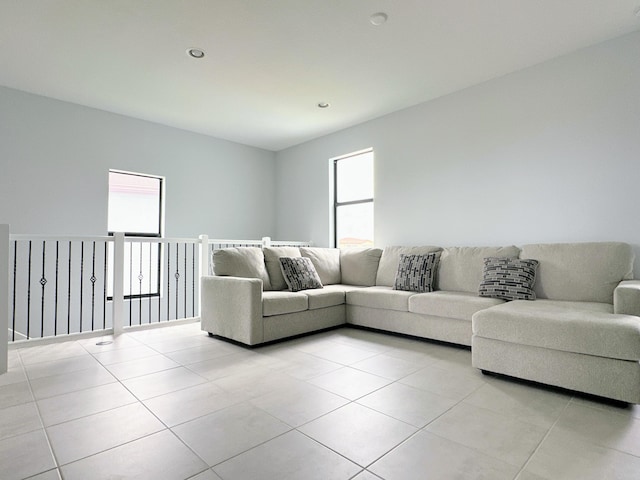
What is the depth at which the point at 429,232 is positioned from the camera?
4.25m

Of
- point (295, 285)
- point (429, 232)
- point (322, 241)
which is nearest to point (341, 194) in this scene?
point (322, 241)

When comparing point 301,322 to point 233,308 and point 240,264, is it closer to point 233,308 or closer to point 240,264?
point 233,308

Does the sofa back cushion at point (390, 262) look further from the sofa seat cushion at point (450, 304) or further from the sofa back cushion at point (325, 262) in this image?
the sofa seat cushion at point (450, 304)

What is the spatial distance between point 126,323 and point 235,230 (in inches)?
82.0

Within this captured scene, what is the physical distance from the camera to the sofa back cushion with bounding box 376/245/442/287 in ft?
13.1

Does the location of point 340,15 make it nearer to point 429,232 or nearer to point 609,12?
point 609,12

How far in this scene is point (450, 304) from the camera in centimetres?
303

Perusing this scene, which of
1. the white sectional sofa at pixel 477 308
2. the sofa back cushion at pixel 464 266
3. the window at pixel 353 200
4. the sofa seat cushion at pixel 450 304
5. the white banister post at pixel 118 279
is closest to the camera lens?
the white sectional sofa at pixel 477 308

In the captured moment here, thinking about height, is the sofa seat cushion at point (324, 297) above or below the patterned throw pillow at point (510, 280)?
below

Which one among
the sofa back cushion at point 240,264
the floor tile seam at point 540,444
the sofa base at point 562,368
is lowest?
the floor tile seam at point 540,444

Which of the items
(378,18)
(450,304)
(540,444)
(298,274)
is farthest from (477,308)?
(378,18)

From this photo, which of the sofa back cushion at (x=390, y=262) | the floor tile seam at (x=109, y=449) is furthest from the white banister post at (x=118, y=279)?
the sofa back cushion at (x=390, y=262)

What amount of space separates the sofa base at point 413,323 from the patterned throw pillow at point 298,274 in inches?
20.4

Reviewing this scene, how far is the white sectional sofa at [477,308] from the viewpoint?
202cm
